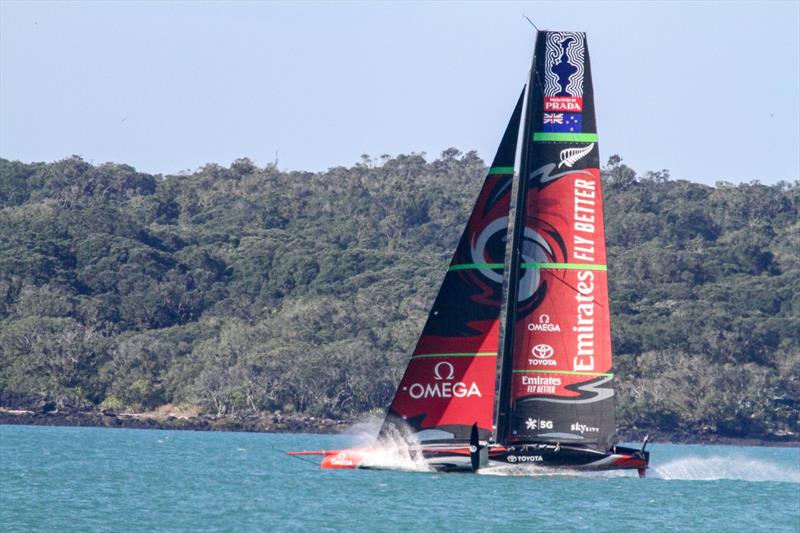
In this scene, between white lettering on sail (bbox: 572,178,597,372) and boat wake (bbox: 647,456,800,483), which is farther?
boat wake (bbox: 647,456,800,483)

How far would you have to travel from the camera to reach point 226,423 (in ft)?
301

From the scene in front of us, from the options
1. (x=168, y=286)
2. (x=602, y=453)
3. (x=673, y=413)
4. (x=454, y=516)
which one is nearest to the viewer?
(x=454, y=516)

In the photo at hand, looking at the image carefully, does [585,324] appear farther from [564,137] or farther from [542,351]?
[564,137]

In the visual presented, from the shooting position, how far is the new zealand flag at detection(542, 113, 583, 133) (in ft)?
120

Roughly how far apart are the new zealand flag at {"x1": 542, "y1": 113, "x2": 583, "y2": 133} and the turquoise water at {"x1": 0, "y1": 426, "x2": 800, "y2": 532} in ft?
24.4

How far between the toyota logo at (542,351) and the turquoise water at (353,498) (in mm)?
2630

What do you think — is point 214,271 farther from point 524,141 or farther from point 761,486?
point 524,141

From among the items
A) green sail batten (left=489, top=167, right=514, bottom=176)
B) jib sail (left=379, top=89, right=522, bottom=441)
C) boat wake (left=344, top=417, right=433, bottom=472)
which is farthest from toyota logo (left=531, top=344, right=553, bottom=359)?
green sail batten (left=489, top=167, right=514, bottom=176)

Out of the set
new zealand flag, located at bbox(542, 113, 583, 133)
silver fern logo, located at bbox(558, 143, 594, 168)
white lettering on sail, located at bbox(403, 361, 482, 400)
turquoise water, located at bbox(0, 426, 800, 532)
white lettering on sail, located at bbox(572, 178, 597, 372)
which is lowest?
turquoise water, located at bbox(0, 426, 800, 532)

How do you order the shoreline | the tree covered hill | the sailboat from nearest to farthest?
the sailboat < the shoreline < the tree covered hill

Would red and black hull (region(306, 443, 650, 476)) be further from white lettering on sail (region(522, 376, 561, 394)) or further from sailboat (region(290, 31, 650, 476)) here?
white lettering on sail (region(522, 376, 561, 394))

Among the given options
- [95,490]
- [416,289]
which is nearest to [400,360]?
[416,289]

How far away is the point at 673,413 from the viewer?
93688 mm

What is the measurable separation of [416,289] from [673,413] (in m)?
21.1
